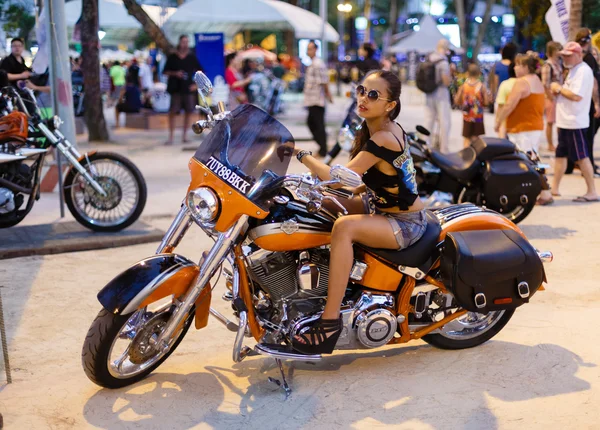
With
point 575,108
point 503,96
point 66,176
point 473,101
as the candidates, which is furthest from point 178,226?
point 473,101

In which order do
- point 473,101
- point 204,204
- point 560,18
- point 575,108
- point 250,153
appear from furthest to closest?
point 560,18, point 473,101, point 575,108, point 250,153, point 204,204

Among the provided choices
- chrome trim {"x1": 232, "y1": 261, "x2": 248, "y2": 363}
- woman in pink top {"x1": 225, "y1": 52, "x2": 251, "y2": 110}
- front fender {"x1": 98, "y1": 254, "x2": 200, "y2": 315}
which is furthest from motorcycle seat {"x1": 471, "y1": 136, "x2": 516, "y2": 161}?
woman in pink top {"x1": 225, "y1": 52, "x2": 251, "y2": 110}

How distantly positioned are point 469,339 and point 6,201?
4218 millimetres

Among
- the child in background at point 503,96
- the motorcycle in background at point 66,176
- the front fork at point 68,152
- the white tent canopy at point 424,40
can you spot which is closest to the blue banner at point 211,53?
the child in background at point 503,96

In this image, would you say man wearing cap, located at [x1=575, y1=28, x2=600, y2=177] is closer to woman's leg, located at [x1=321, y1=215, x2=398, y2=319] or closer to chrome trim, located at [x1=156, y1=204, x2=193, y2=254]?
woman's leg, located at [x1=321, y1=215, x2=398, y2=319]

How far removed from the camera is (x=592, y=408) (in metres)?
4.09

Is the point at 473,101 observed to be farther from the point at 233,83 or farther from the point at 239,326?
the point at 233,83

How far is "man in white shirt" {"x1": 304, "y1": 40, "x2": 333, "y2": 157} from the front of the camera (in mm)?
12969

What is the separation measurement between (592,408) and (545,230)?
4041 mm

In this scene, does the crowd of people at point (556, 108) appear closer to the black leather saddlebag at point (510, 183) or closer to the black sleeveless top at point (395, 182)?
the black leather saddlebag at point (510, 183)

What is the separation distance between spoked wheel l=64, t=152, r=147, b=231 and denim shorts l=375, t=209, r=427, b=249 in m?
3.79

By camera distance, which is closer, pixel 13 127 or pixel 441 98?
pixel 13 127

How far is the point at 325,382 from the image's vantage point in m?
4.41

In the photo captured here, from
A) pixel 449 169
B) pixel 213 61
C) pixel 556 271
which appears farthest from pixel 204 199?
pixel 213 61
